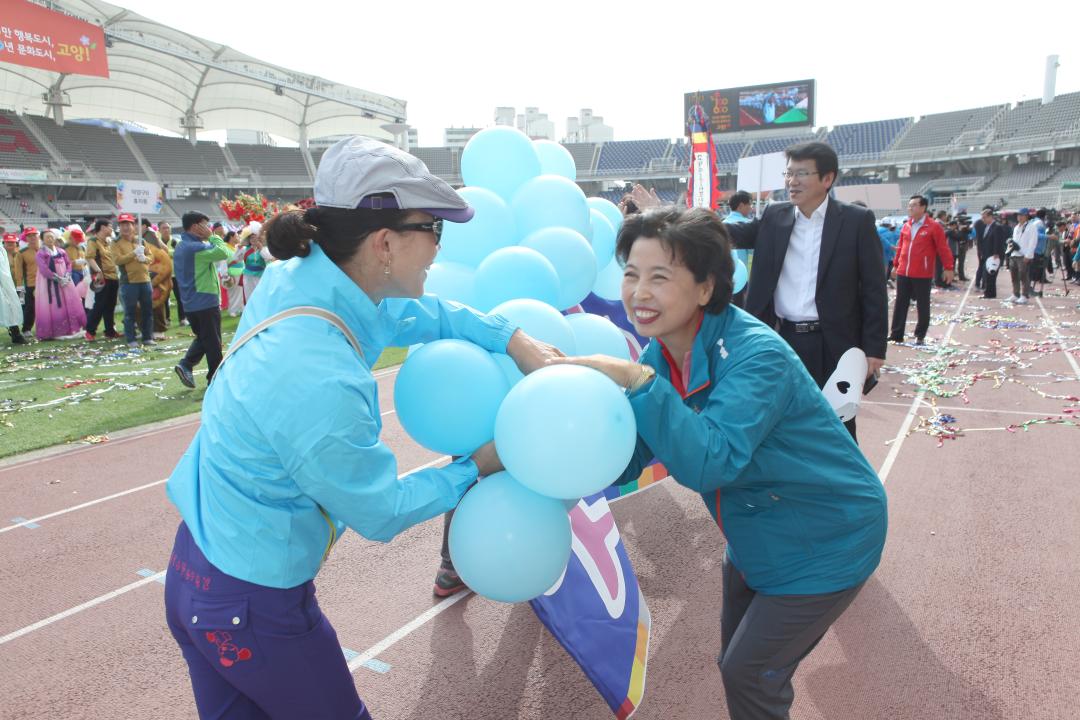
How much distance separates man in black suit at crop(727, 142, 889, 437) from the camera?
402cm

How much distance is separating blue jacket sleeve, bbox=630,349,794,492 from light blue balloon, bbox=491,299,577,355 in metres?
0.82

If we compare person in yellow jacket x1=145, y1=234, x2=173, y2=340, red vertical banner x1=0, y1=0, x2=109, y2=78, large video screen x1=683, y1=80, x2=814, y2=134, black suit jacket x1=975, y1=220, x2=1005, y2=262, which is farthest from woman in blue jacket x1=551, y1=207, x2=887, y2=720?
large video screen x1=683, y1=80, x2=814, y2=134

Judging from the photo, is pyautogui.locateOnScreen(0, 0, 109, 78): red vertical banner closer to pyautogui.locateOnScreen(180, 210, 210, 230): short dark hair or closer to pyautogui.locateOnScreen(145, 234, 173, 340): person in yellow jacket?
pyautogui.locateOnScreen(145, 234, 173, 340): person in yellow jacket

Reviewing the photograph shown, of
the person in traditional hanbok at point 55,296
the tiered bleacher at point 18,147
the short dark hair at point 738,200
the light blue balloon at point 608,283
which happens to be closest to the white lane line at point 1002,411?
the short dark hair at point 738,200

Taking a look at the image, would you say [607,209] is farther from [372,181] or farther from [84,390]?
[84,390]

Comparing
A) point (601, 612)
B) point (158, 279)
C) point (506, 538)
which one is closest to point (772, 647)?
point (506, 538)

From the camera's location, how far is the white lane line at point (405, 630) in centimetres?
321

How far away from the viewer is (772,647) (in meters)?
1.82

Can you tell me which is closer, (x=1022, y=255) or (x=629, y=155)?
(x=1022, y=255)

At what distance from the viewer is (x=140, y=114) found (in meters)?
41.9

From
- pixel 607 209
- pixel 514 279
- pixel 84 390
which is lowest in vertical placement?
pixel 84 390

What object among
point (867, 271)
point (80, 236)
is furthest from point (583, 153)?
point (867, 271)

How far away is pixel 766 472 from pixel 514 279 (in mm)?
1545

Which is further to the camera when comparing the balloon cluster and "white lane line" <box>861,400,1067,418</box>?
"white lane line" <box>861,400,1067,418</box>
